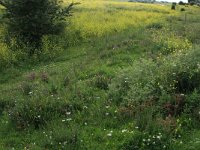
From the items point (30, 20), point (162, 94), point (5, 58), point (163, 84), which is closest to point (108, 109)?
point (162, 94)

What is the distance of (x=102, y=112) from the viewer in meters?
9.02

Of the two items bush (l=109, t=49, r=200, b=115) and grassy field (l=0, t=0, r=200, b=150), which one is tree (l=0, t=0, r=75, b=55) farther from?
bush (l=109, t=49, r=200, b=115)

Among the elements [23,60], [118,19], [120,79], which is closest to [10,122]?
[120,79]

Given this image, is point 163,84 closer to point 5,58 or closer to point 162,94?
point 162,94

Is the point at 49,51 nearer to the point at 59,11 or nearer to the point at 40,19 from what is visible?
the point at 40,19

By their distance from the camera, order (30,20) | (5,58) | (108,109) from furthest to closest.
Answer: (30,20) < (5,58) < (108,109)

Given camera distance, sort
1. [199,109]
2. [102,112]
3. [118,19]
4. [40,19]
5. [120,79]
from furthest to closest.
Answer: [118,19] → [40,19] → [120,79] → [102,112] → [199,109]

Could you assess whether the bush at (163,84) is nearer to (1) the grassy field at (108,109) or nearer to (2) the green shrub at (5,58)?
(1) the grassy field at (108,109)

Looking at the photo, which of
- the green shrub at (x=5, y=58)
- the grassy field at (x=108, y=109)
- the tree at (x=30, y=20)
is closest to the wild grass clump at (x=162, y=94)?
the grassy field at (x=108, y=109)

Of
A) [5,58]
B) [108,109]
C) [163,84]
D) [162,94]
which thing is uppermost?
[163,84]

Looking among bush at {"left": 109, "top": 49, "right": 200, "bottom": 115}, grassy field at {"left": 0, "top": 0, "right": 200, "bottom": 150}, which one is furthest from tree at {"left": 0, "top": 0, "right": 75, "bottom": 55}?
→ bush at {"left": 109, "top": 49, "right": 200, "bottom": 115}

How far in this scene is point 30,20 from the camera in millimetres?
19734

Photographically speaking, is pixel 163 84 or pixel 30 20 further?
pixel 30 20

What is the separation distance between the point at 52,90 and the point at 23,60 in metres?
7.15
